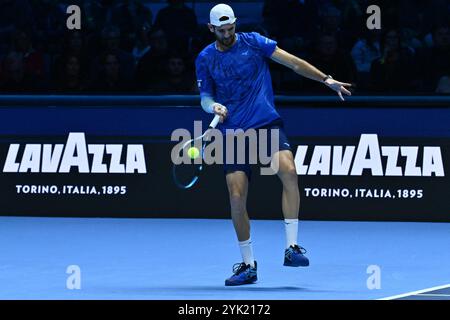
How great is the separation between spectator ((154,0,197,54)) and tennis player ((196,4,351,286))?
478cm

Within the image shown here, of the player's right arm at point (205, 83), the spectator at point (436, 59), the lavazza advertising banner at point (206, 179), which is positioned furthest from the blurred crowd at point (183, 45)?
the player's right arm at point (205, 83)

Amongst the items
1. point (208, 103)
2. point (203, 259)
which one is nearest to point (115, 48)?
point (203, 259)

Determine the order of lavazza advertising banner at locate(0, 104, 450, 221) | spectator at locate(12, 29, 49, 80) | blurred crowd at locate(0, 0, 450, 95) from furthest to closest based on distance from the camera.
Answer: spectator at locate(12, 29, 49, 80)
blurred crowd at locate(0, 0, 450, 95)
lavazza advertising banner at locate(0, 104, 450, 221)

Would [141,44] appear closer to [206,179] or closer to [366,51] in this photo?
[206,179]

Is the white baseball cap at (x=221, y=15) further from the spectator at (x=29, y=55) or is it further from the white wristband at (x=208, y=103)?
the spectator at (x=29, y=55)

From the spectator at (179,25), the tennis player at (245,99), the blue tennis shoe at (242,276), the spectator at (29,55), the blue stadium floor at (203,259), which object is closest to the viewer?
the blue stadium floor at (203,259)

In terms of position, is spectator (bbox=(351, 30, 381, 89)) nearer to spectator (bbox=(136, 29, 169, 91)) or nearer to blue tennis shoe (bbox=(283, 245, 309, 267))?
spectator (bbox=(136, 29, 169, 91))

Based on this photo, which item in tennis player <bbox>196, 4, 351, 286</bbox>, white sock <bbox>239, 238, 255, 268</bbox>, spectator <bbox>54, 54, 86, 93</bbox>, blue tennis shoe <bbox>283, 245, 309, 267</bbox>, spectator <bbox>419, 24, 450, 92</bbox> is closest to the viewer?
blue tennis shoe <bbox>283, 245, 309, 267</bbox>

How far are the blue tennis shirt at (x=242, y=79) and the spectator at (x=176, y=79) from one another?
4.47 meters

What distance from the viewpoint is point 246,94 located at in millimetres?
11039

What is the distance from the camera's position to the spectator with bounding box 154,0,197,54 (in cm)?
1588

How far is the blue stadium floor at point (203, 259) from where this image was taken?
409 inches

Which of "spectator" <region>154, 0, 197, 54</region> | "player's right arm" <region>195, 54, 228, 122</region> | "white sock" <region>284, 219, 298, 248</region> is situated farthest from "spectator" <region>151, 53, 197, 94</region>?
"white sock" <region>284, 219, 298, 248</region>
